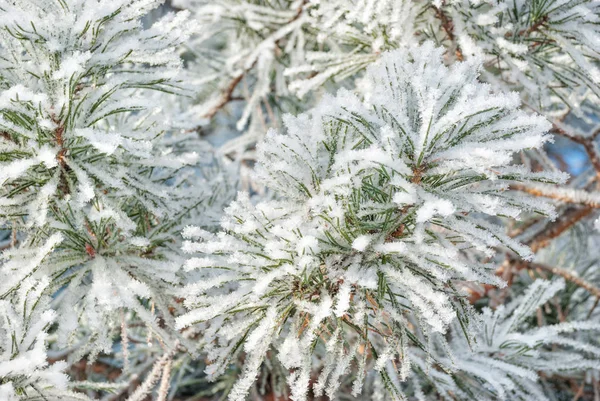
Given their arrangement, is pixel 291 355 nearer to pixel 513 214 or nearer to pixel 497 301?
pixel 513 214

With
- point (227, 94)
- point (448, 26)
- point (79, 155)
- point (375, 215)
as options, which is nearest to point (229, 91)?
point (227, 94)

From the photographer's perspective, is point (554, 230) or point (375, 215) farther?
point (554, 230)

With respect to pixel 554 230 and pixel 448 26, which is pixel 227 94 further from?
pixel 554 230

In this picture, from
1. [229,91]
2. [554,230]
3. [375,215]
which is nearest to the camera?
A: [375,215]

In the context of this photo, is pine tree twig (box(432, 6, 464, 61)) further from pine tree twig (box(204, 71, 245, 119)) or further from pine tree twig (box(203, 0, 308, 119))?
pine tree twig (box(204, 71, 245, 119))

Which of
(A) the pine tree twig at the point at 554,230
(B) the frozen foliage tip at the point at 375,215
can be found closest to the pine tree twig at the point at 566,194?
(A) the pine tree twig at the point at 554,230

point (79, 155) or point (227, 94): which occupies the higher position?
point (227, 94)

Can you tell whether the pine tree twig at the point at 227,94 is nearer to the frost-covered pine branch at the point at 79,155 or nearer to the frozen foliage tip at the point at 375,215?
the frost-covered pine branch at the point at 79,155

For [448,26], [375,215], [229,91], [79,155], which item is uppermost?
[229,91]
